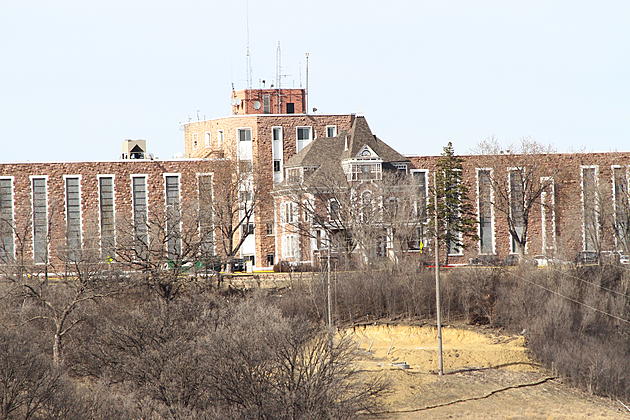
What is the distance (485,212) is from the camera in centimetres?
10419

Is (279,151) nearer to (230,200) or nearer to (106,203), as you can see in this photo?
(230,200)

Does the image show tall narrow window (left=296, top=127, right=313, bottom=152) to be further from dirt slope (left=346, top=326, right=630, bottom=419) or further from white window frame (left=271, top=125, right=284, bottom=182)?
dirt slope (left=346, top=326, right=630, bottom=419)

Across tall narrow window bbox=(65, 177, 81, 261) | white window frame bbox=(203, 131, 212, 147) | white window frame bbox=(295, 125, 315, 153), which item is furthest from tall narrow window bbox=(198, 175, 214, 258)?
white window frame bbox=(203, 131, 212, 147)

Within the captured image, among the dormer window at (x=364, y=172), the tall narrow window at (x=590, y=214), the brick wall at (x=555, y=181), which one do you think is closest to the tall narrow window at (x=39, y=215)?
the dormer window at (x=364, y=172)

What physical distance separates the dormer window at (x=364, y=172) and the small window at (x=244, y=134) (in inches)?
495

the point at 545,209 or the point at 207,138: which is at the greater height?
the point at 207,138

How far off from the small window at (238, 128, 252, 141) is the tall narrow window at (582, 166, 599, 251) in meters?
29.6

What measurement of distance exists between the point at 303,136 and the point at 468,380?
148ft

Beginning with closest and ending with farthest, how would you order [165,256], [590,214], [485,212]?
1. [165,256]
2. [590,214]
3. [485,212]

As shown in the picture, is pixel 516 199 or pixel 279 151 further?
pixel 279 151

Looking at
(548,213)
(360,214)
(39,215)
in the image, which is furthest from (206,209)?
(548,213)

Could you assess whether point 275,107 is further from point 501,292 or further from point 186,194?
point 501,292

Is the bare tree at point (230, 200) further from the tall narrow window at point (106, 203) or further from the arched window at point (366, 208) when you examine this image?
the arched window at point (366, 208)

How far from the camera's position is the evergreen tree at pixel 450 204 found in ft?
323
